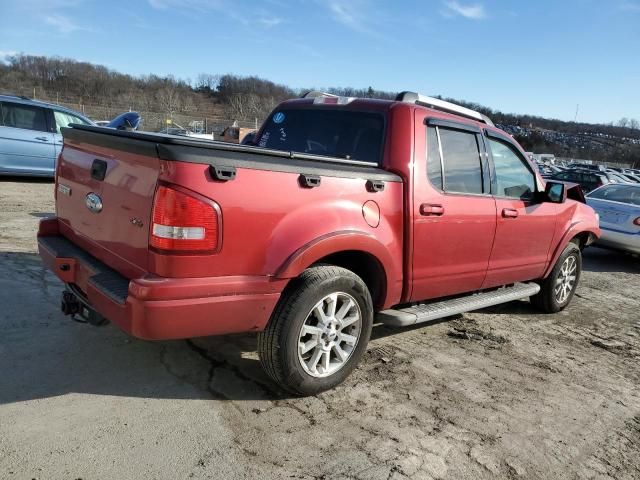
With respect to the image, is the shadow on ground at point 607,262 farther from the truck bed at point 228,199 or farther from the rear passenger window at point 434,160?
the truck bed at point 228,199

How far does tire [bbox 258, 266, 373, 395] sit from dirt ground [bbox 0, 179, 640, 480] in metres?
0.16

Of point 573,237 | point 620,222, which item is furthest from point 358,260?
point 620,222

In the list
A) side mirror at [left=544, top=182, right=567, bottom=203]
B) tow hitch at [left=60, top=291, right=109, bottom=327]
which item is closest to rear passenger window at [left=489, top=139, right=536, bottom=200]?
side mirror at [left=544, top=182, right=567, bottom=203]

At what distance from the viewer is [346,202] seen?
323cm

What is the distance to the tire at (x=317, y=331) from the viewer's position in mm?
3021

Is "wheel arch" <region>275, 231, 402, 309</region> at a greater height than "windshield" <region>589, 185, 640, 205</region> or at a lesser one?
lesser

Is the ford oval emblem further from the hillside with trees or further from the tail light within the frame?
the hillside with trees

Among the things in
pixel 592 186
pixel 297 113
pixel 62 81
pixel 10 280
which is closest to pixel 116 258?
pixel 297 113

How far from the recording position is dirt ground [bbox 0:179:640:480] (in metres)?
2.60

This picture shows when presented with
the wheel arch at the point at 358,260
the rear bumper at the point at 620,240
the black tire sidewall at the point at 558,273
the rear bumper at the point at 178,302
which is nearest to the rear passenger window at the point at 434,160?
the wheel arch at the point at 358,260

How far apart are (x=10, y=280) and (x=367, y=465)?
3.83 meters

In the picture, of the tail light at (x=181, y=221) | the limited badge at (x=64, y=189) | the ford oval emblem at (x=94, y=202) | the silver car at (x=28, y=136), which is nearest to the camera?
the tail light at (x=181, y=221)

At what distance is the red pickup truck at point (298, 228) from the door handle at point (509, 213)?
0.06 ft

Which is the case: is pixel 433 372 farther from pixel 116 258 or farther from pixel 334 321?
pixel 116 258
